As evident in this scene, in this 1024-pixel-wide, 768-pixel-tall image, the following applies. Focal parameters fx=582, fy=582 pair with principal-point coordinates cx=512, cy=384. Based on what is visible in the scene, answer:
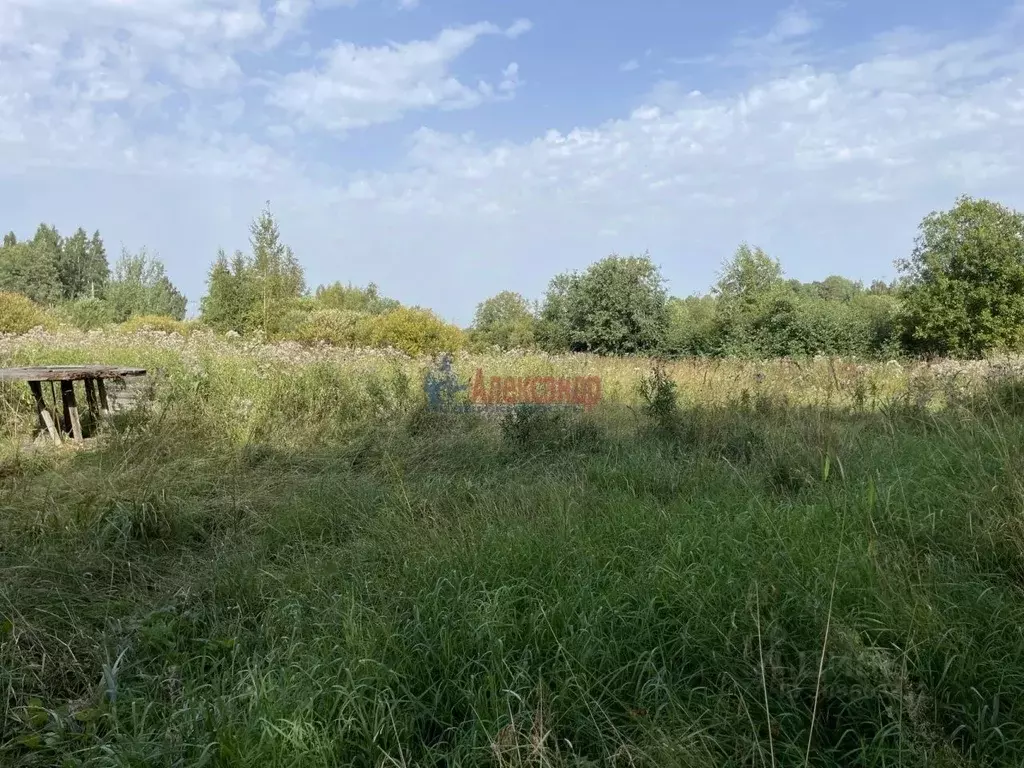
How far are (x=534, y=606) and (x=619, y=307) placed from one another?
14.3 m

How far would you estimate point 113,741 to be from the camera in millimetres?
1648

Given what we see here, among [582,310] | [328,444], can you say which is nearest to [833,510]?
[328,444]

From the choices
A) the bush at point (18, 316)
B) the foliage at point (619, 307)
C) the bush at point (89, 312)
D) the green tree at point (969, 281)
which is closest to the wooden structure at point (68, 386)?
the bush at point (18, 316)

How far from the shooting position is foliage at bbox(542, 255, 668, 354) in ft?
52.0

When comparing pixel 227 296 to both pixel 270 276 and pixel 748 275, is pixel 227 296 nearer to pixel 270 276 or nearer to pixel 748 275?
pixel 270 276

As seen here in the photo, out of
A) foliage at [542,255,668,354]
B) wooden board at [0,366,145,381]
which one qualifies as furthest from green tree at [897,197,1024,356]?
wooden board at [0,366,145,381]

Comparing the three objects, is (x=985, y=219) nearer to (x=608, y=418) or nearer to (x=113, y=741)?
(x=608, y=418)

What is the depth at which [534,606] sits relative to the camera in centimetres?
213

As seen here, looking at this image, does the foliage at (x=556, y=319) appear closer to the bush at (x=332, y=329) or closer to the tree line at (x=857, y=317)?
the tree line at (x=857, y=317)

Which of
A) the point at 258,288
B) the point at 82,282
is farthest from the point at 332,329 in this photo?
the point at 82,282

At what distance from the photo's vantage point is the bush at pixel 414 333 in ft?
46.7

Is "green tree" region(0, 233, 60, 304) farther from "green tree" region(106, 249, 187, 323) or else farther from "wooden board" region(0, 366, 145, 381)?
"wooden board" region(0, 366, 145, 381)

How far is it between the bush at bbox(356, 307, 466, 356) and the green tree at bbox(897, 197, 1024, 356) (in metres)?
14.0

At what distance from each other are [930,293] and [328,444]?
19065 millimetres
